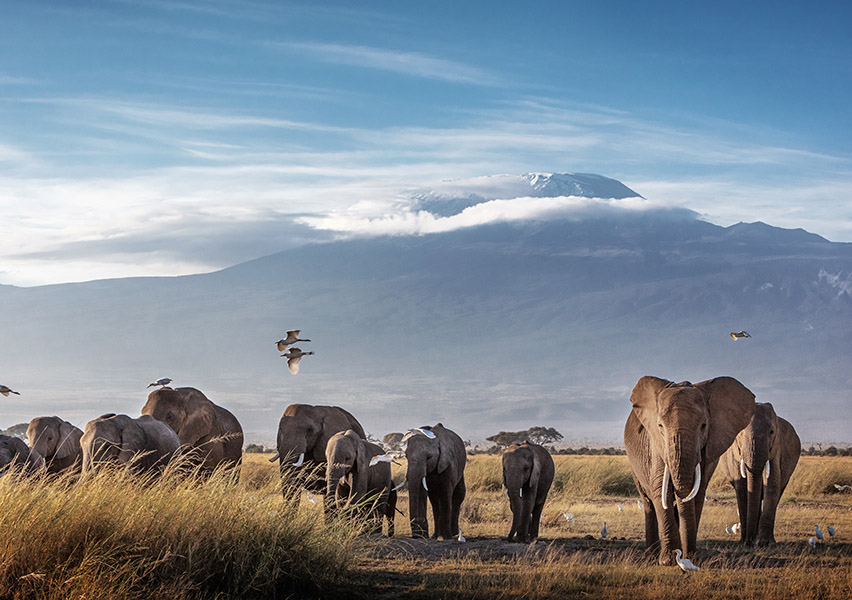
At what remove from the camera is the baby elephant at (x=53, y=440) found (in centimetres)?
2178

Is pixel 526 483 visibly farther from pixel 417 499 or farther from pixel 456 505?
pixel 456 505

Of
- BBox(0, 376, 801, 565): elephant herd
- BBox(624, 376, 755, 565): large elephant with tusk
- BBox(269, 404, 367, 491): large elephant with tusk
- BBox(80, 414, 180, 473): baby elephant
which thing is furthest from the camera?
BBox(269, 404, 367, 491): large elephant with tusk

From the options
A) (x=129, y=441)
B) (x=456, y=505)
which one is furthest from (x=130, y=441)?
(x=456, y=505)

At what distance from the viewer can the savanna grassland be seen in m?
11.3

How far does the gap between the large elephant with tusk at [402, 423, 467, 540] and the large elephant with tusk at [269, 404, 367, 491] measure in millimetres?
2371

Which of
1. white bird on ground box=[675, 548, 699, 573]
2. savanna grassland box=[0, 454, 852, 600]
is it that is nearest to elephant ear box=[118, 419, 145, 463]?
savanna grassland box=[0, 454, 852, 600]

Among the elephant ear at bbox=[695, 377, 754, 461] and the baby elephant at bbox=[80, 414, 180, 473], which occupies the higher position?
the elephant ear at bbox=[695, 377, 754, 461]

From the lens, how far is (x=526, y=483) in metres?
19.7

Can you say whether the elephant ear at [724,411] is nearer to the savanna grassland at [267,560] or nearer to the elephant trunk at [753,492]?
the savanna grassland at [267,560]

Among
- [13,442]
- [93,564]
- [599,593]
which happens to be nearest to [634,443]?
[599,593]

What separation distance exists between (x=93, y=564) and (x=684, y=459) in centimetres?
685

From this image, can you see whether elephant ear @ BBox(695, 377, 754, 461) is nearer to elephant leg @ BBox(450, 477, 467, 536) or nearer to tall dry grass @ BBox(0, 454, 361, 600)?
tall dry grass @ BBox(0, 454, 361, 600)

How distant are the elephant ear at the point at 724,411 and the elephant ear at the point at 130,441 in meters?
8.71

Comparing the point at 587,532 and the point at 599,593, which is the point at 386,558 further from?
the point at 587,532
